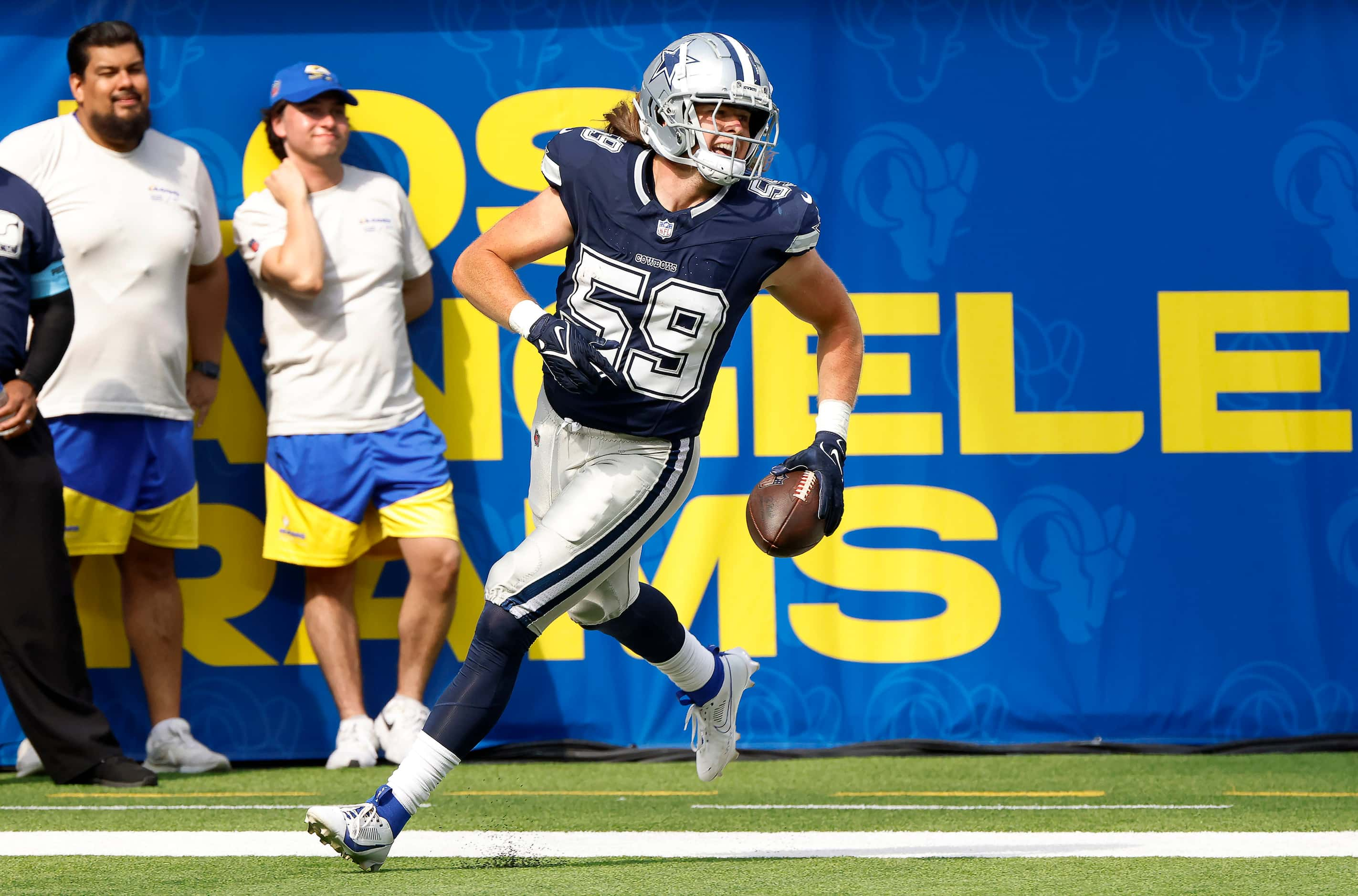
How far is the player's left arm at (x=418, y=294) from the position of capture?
5059mm

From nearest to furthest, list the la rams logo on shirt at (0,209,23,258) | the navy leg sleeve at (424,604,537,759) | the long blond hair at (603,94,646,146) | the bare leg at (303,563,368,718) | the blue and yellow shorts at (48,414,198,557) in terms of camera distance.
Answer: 1. the navy leg sleeve at (424,604,537,759)
2. the long blond hair at (603,94,646,146)
3. the la rams logo on shirt at (0,209,23,258)
4. the blue and yellow shorts at (48,414,198,557)
5. the bare leg at (303,563,368,718)

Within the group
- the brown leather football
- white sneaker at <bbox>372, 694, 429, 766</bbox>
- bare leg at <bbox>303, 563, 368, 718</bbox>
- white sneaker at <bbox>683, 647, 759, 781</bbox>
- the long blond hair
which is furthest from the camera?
bare leg at <bbox>303, 563, 368, 718</bbox>

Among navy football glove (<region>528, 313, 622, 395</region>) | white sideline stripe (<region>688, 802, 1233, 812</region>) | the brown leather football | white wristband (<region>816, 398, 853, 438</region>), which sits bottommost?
white sideline stripe (<region>688, 802, 1233, 812</region>)

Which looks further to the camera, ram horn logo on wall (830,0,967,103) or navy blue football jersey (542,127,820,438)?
ram horn logo on wall (830,0,967,103)

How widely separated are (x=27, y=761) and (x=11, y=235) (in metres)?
1.64

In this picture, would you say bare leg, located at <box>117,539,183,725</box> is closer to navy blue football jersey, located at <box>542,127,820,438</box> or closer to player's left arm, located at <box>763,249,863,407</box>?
navy blue football jersey, located at <box>542,127,820,438</box>

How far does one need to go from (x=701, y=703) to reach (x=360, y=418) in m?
1.67

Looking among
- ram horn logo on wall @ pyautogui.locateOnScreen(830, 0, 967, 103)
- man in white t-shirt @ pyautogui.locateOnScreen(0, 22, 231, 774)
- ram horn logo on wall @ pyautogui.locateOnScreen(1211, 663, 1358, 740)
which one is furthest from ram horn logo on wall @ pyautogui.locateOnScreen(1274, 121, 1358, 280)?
man in white t-shirt @ pyautogui.locateOnScreen(0, 22, 231, 774)

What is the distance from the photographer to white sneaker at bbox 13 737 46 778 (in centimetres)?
474

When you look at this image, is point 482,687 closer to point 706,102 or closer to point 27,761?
point 706,102

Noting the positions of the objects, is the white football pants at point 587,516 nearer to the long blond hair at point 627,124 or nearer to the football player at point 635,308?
the football player at point 635,308

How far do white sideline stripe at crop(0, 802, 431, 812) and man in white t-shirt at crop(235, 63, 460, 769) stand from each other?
66 cm

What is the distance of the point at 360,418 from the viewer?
4.91 m

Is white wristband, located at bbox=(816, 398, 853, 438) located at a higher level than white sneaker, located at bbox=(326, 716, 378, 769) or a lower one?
higher
